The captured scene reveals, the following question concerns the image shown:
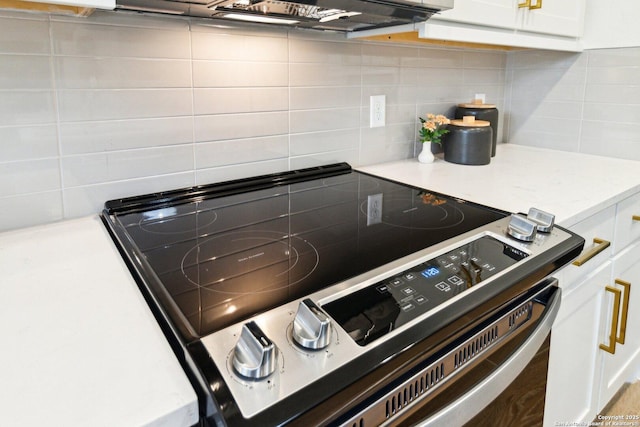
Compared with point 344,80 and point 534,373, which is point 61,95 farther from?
point 534,373

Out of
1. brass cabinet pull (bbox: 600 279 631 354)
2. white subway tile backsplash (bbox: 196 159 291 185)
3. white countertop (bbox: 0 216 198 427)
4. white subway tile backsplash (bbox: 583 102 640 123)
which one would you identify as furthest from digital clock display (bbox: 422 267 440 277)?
white subway tile backsplash (bbox: 583 102 640 123)

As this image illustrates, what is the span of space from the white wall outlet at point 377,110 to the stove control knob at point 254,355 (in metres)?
1.12

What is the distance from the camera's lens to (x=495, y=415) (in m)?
0.84

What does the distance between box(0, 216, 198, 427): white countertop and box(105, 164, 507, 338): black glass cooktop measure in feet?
0.20

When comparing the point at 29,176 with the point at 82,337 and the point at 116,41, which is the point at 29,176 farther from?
the point at 82,337

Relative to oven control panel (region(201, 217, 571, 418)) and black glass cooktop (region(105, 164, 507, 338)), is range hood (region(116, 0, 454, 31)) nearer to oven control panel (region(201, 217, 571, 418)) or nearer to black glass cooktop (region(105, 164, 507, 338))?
black glass cooktop (region(105, 164, 507, 338))

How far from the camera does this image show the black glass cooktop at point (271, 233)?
2.28 feet

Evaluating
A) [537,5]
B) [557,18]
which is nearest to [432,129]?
[537,5]

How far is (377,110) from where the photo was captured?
5.00 feet

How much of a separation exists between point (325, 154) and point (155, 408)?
41.5 inches

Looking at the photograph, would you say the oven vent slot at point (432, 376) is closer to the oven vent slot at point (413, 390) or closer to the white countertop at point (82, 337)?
the oven vent slot at point (413, 390)

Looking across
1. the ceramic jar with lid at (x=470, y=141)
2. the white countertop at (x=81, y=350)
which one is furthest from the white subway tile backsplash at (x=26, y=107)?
the ceramic jar with lid at (x=470, y=141)

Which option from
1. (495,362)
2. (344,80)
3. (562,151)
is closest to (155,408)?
(495,362)

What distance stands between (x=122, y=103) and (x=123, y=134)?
2.7 inches
